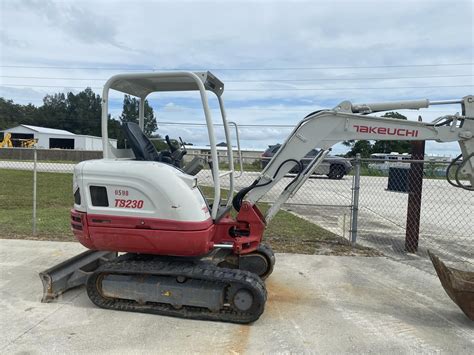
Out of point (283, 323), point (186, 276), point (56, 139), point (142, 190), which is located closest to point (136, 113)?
point (142, 190)

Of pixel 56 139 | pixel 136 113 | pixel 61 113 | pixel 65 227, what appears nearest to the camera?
pixel 136 113

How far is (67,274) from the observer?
4.83m

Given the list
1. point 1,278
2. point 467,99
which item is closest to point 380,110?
point 467,99

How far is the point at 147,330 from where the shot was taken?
398 centimetres

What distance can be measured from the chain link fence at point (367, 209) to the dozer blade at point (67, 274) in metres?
1.92

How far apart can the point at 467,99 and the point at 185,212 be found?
309cm

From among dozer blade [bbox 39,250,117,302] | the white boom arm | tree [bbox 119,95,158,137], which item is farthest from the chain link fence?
dozer blade [bbox 39,250,117,302]

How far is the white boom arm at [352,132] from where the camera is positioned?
434 cm

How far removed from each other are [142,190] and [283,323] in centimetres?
195

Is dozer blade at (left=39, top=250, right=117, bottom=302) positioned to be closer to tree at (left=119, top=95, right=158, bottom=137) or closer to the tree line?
tree at (left=119, top=95, right=158, bottom=137)

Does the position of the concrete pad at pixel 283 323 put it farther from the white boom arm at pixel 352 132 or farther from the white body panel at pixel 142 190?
the white boom arm at pixel 352 132

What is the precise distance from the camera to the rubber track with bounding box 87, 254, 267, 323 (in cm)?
417

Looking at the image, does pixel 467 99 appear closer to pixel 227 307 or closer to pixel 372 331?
pixel 372 331

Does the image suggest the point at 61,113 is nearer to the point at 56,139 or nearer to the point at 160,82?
the point at 56,139
